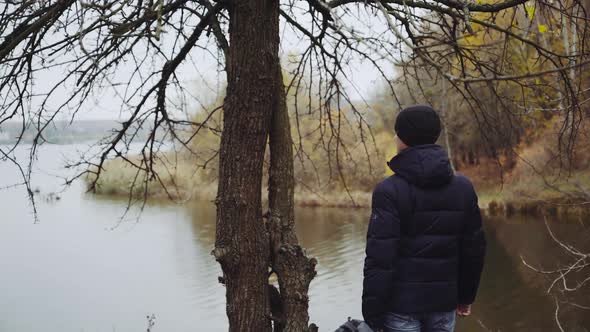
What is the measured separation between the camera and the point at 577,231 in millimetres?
10578

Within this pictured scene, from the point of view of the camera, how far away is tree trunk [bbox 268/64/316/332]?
2.87 meters

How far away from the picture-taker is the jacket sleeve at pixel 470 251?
218 cm

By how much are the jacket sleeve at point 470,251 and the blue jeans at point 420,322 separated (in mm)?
119

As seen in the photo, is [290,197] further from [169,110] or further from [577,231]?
[577,231]

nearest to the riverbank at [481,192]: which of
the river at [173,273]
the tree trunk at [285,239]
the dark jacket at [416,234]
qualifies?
the river at [173,273]

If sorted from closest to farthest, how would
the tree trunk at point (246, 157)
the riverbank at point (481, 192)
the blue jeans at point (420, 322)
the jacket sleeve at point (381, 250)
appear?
the jacket sleeve at point (381, 250)
the blue jeans at point (420, 322)
the tree trunk at point (246, 157)
the riverbank at point (481, 192)

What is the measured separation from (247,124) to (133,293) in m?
7.92

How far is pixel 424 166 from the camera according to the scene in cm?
206

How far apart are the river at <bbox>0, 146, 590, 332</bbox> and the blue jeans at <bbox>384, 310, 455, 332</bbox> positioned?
2.64 m

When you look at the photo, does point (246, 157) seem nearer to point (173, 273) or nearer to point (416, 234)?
point (416, 234)

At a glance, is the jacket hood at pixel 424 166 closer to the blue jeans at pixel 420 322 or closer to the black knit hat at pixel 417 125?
the black knit hat at pixel 417 125

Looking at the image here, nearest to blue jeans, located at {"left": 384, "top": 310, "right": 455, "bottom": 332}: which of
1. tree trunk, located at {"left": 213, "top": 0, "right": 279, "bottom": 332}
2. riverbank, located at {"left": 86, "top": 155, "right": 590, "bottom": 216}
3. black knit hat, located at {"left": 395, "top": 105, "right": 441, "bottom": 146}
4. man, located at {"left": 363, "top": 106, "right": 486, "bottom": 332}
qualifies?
man, located at {"left": 363, "top": 106, "right": 486, "bottom": 332}

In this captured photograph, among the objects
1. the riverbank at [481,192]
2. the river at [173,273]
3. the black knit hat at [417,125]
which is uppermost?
the black knit hat at [417,125]

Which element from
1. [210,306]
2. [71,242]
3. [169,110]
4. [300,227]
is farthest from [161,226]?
[169,110]
